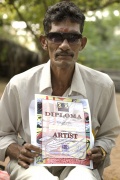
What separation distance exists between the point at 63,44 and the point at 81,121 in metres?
0.49

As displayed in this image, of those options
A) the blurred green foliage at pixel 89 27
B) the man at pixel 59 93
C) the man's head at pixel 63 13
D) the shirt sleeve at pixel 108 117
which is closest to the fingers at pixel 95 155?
the man at pixel 59 93

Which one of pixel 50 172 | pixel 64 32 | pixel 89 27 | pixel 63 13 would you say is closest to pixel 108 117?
pixel 50 172

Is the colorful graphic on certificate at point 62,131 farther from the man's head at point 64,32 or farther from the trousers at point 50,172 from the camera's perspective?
the man's head at point 64,32

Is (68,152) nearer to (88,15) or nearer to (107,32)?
(88,15)

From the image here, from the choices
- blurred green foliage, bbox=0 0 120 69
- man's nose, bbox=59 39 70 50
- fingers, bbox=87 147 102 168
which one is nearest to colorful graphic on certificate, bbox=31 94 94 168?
fingers, bbox=87 147 102 168

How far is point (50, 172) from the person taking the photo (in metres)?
2.17

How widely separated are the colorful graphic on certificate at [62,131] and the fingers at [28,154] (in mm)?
39

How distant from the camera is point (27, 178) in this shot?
6.64ft

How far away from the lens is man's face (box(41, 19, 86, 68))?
2.15 meters

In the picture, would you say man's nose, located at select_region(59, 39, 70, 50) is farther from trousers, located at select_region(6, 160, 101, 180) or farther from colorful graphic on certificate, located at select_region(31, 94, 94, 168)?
trousers, located at select_region(6, 160, 101, 180)

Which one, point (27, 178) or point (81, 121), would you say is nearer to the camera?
point (27, 178)

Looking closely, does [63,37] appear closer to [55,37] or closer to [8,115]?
[55,37]

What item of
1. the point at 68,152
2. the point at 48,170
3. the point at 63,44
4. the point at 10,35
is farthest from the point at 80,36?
the point at 10,35

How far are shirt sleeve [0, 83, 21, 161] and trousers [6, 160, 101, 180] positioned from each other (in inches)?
5.6
